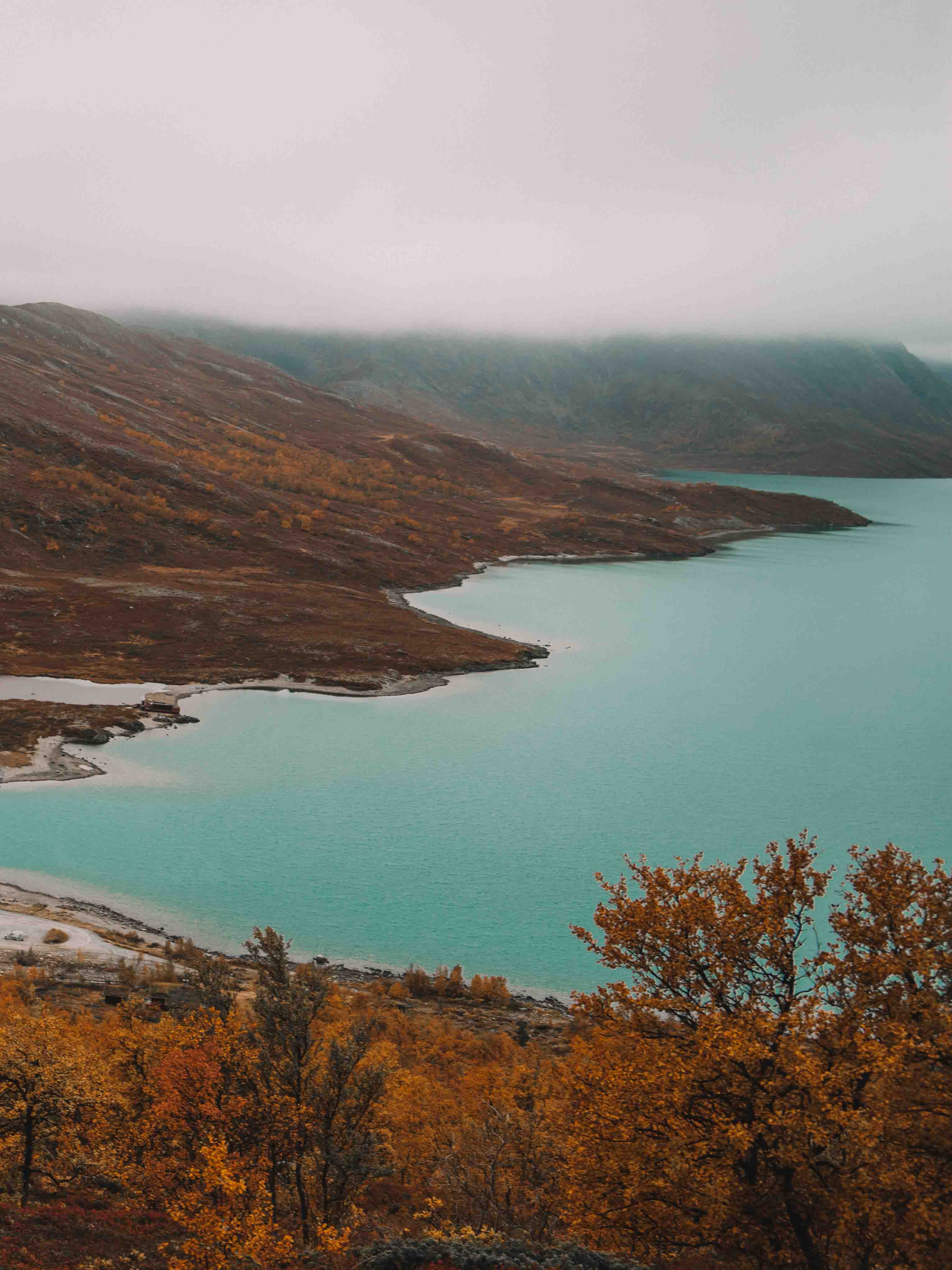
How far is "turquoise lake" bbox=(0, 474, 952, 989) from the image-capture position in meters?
57.3

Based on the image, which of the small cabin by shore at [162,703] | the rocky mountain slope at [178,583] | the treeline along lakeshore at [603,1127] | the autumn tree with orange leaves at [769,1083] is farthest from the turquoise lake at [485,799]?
the autumn tree with orange leaves at [769,1083]

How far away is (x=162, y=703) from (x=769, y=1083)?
299 ft

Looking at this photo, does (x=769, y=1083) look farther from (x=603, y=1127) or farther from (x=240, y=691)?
(x=240, y=691)

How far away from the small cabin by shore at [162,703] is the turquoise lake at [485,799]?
7.55ft

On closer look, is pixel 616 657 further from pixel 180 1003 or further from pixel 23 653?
pixel 180 1003

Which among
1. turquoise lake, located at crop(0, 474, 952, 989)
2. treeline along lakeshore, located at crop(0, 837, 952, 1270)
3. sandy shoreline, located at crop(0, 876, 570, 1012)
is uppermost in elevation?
treeline along lakeshore, located at crop(0, 837, 952, 1270)

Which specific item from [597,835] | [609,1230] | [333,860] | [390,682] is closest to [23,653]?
[390,682]

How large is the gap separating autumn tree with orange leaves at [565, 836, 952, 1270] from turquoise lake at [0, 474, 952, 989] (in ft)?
108

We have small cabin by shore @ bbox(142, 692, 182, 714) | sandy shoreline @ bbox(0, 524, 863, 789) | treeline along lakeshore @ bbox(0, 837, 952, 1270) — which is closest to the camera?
treeline along lakeshore @ bbox(0, 837, 952, 1270)

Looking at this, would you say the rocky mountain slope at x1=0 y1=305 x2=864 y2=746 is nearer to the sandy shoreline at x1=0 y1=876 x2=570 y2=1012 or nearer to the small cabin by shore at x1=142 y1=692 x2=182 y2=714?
the small cabin by shore at x1=142 y1=692 x2=182 y2=714

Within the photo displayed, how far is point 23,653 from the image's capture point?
110625mm

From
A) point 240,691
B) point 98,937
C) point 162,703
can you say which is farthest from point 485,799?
point 240,691

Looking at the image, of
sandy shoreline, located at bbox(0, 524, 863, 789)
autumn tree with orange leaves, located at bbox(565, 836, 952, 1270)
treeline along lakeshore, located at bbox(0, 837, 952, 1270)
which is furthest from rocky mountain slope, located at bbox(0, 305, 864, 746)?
Answer: autumn tree with orange leaves, located at bbox(565, 836, 952, 1270)

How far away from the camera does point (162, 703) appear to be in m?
96.7
